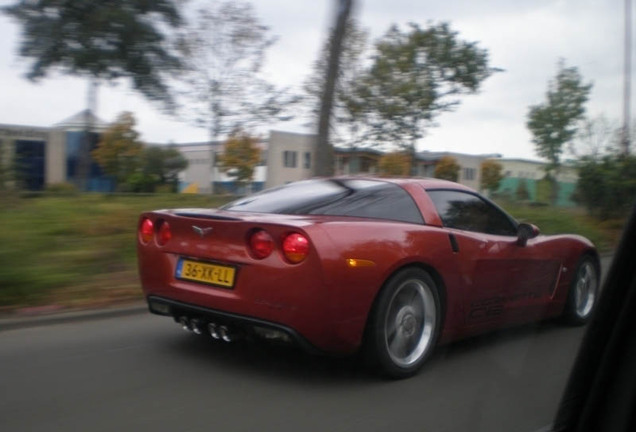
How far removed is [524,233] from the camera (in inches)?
220

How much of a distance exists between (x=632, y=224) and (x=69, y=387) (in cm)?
357

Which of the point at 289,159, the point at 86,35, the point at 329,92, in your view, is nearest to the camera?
the point at 329,92

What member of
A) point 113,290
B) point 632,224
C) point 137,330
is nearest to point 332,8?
point 113,290

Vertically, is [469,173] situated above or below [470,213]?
above

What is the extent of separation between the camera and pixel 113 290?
7.46m

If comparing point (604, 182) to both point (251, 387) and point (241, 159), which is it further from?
point (241, 159)

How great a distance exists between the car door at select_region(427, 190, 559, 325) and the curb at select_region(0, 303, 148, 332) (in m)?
3.27

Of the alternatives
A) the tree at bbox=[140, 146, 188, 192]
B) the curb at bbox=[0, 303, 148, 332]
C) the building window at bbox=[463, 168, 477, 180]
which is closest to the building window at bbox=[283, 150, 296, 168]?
the tree at bbox=[140, 146, 188, 192]

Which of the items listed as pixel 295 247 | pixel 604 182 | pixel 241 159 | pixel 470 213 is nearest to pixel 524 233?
pixel 470 213

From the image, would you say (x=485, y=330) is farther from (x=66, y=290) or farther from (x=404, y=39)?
(x=404, y=39)

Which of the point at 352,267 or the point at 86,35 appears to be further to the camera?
the point at 86,35

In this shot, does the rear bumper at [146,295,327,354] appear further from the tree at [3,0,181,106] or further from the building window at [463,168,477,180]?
the building window at [463,168,477,180]

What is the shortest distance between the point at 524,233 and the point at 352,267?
1.95 meters

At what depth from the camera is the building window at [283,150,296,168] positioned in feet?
153
